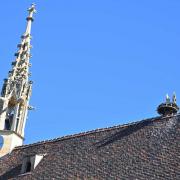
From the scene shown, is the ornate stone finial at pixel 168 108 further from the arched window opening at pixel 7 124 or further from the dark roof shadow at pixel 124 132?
the arched window opening at pixel 7 124

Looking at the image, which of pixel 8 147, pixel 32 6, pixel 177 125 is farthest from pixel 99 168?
pixel 32 6

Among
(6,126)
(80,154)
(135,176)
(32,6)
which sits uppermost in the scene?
(32,6)

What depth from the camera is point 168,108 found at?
31.4 m

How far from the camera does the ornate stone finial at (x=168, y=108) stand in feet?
103

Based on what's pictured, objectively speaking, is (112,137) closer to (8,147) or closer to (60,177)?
(60,177)

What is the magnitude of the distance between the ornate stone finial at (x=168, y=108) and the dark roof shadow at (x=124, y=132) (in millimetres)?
1194

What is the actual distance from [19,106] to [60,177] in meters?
9.06

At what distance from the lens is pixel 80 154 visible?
101 feet

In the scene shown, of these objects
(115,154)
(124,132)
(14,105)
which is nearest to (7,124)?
(14,105)

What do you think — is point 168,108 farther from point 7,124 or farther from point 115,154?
point 7,124

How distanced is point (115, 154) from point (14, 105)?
9927 millimetres

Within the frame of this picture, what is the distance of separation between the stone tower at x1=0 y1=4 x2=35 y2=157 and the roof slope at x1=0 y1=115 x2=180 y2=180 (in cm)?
285

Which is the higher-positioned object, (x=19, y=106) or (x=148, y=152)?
(x=19, y=106)

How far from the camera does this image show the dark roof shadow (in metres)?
30.5
